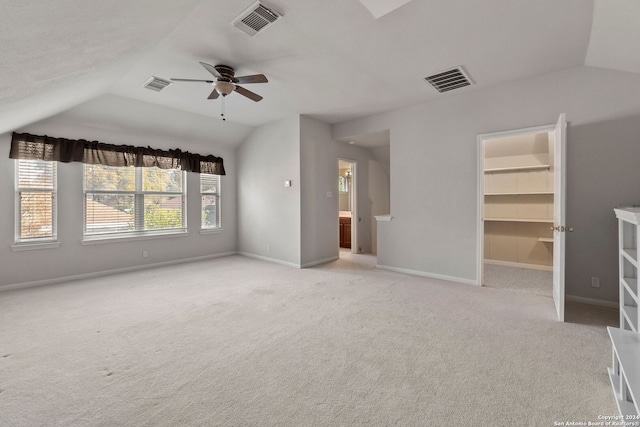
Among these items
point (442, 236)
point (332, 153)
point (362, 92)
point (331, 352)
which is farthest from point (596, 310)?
point (332, 153)

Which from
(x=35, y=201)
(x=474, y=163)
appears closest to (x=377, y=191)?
(x=474, y=163)

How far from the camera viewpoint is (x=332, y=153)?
19.0 feet

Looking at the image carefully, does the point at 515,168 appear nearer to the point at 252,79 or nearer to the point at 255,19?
the point at 252,79

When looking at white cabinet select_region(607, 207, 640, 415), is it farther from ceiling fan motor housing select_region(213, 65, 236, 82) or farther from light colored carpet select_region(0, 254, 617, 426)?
ceiling fan motor housing select_region(213, 65, 236, 82)

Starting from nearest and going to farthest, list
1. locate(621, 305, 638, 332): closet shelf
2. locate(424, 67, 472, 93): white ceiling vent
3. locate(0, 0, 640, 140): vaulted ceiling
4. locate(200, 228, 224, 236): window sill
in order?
locate(0, 0, 640, 140): vaulted ceiling, locate(621, 305, 638, 332): closet shelf, locate(424, 67, 472, 93): white ceiling vent, locate(200, 228, 224, 236): window sill

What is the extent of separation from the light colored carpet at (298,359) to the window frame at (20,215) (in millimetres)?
689

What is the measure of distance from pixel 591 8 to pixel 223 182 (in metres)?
6.09

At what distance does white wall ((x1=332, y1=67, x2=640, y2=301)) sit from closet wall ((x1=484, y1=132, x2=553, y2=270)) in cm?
131

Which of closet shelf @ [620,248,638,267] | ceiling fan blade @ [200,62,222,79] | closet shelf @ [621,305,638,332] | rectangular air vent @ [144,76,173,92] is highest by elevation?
rectangular air vent @ [144,76,173,92]

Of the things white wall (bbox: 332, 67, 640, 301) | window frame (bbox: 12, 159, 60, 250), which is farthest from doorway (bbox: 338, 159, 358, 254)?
window frame (bbox: 12, 159, 60, 250)

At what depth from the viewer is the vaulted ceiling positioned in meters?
1.83

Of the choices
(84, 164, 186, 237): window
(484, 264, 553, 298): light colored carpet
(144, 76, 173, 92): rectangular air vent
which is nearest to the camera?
(144, 76, 173, 92): rectangular air vent

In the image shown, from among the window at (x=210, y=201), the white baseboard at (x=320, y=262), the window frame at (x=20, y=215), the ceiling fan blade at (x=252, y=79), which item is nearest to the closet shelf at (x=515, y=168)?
the white baseboard at (x=320, y=262)

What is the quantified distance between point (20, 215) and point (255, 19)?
443 centimetres
